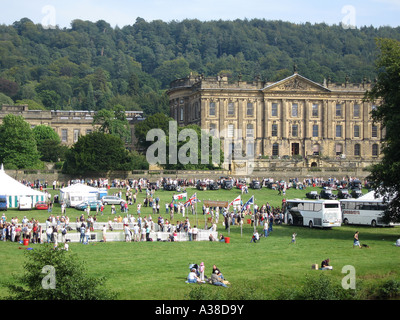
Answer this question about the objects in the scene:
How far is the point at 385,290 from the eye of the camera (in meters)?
29.8

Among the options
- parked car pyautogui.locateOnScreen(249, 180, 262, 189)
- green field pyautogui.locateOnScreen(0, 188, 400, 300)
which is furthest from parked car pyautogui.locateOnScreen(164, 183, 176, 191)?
green field pyautogui.locateOnScreen(0, 188, 400, 300)

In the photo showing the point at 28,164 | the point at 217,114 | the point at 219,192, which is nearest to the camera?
the point at 219,192

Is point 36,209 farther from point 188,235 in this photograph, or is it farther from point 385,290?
point 385,290

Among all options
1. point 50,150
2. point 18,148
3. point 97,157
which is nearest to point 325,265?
point 97,157

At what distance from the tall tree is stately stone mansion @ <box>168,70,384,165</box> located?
59969 mm

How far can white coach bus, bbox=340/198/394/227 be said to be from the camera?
47.6m

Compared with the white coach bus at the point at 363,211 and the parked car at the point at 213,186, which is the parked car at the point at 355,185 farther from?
the white coach bus at the point at 363,211

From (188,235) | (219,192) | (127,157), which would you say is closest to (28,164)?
(127,157)

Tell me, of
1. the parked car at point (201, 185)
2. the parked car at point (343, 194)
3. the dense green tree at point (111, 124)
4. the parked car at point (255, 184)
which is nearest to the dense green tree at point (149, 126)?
the dense green tree at point (111, 124)

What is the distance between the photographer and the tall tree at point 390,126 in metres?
40.2

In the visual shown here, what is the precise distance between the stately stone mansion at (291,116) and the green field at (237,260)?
59808 millimetres

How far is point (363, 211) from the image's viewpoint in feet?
158

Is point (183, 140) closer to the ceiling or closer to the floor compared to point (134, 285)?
closer to the ceiling
